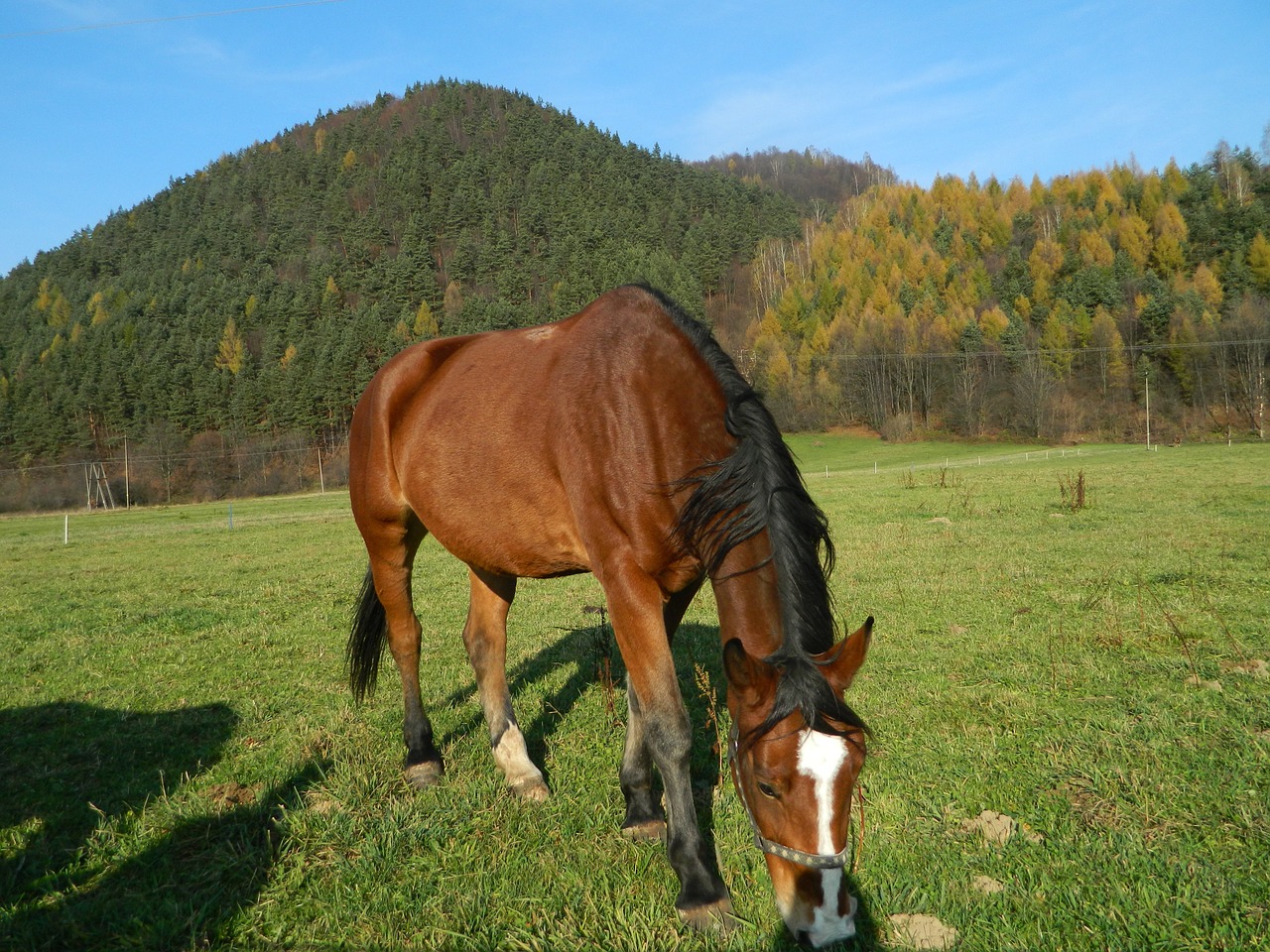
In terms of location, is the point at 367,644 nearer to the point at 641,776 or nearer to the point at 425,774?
the point at 425,774

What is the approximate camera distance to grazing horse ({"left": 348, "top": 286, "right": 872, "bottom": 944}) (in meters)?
2.29

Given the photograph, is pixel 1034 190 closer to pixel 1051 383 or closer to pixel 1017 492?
pixel 1051 383

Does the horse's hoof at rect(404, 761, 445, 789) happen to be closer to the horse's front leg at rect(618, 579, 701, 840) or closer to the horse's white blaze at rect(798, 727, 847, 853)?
the horse's front leg at rect(618, 579, 701, 840)

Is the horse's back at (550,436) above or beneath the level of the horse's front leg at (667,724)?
above

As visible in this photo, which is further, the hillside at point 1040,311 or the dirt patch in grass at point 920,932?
the hillside at point 1040,311

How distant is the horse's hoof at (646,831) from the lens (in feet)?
10.7

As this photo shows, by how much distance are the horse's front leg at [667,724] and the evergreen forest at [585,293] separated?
32.7 m

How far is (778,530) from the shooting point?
2.64 m

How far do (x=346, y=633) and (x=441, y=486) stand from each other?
185 inches

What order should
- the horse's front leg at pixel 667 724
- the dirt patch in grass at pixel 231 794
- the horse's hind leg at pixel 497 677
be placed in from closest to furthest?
the horse's front leg at pixel 667 724 → the dirt patch in grass at pixel 231 794 → the horse's hind leg at pixel 497 677

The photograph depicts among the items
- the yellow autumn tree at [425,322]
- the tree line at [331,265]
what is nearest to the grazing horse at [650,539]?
the tree line at [331,265]

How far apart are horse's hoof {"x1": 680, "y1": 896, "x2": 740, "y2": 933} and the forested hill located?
55.7 metres

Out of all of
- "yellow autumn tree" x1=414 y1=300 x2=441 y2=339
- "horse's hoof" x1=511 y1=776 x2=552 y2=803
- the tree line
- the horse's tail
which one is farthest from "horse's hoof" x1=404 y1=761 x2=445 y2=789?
"yellow autumn tree" x1=414 y1=300 x2=441 y2=339

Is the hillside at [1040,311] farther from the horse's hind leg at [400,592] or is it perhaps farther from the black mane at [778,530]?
the black mane at [778,530]
